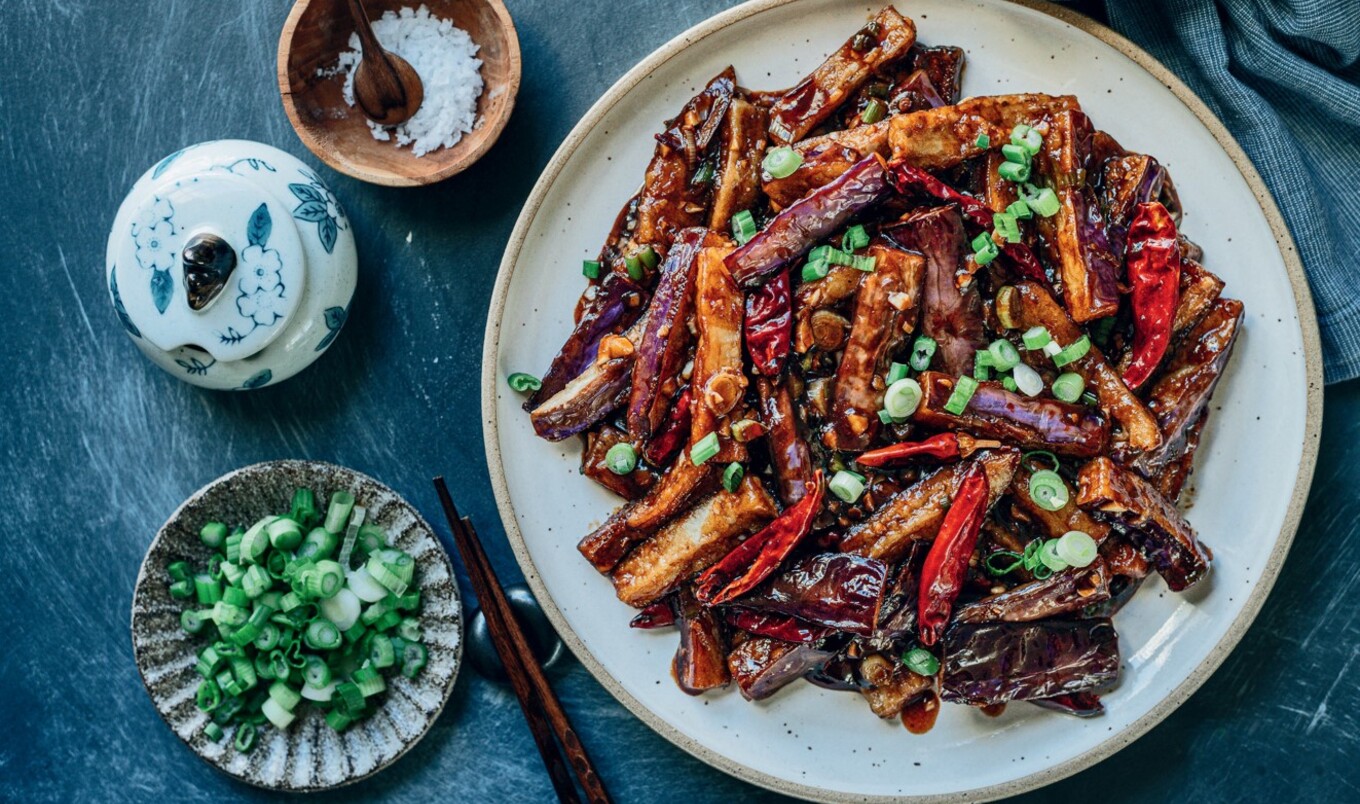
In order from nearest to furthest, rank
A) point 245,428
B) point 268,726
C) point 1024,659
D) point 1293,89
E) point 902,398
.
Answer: point 902,398 → point 1024,659 → point 1293,89 → point 268,726 → point 245,428

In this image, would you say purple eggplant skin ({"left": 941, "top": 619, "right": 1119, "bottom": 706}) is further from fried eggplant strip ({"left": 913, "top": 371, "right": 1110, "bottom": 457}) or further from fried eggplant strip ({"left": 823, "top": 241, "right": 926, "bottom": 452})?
fried eggplant strip ({"left": 823, "top": 241, "right": 926, "bottom": 452})

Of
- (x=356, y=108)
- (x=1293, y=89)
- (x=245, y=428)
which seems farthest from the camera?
(x=245, y=428)

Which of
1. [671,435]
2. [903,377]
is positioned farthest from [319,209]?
[903,377]

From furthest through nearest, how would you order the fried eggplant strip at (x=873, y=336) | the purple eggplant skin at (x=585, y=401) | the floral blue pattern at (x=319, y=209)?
the floral blue pattern at (x=319, y=209) < the purple eggplant skin at (x=585, y=401) < the fried eggplant strip at (x=873, y=336)

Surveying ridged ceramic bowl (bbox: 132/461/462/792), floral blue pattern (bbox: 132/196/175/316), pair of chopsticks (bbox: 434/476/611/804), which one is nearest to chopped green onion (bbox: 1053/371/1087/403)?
pair of chopsticks (bbox: 434/476/611/804)

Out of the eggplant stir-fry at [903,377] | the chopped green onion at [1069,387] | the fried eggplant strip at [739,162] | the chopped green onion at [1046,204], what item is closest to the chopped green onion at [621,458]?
the eggplant stir-fry at [903,377]

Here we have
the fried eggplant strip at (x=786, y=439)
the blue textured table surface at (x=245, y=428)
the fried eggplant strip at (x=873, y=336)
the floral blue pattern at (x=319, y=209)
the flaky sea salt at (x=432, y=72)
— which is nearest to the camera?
the fried eggplant strip at (x=873, y=336)

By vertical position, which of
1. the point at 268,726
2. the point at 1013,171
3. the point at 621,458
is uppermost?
the point at 1013,171

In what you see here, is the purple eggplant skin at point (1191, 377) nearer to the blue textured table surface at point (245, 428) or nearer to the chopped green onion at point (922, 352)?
the chopped green onion at point (922, 352)

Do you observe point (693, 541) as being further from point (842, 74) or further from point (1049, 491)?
point (842, 74)
